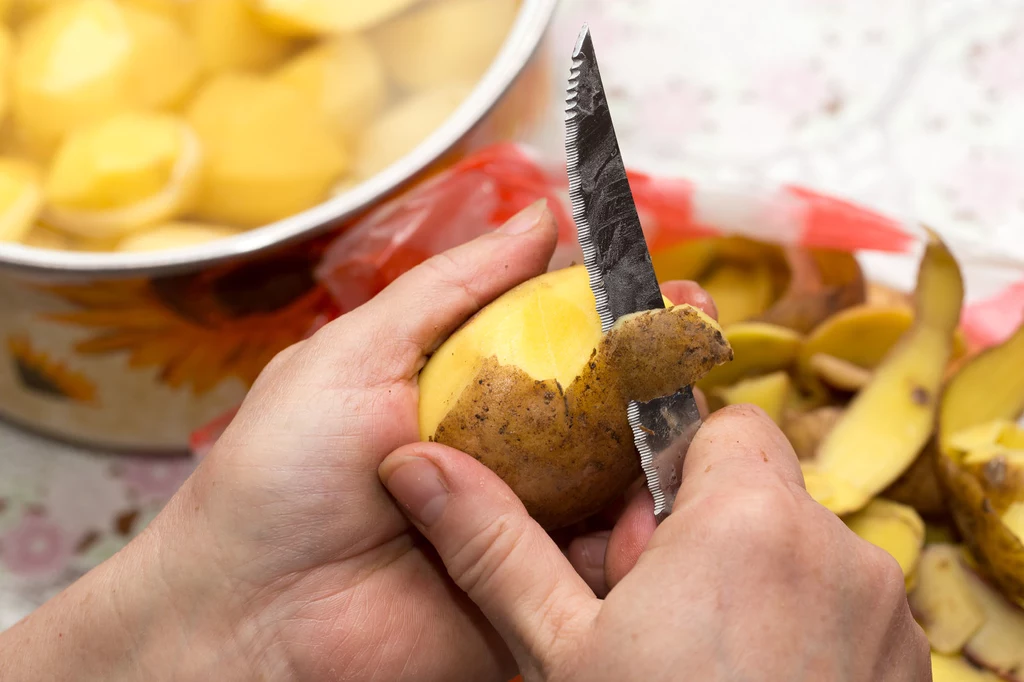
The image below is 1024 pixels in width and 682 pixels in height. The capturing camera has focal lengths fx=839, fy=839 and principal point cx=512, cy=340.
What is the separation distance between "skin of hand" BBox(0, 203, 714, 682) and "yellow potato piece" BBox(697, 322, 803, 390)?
0.18 m

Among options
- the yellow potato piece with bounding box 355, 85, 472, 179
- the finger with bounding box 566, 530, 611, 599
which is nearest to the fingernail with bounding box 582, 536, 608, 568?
the finger with bounding box 566, 530, 611, 599

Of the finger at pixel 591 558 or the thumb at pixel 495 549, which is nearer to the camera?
the thumb at pixel 495 549

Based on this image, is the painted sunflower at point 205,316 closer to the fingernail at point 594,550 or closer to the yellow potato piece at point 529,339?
the yellow potato piece at point 529,339

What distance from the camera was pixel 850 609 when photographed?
1.61ft

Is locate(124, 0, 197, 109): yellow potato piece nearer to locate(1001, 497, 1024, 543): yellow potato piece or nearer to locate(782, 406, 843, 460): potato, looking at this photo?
locate(782, 406, 843, 460): potato

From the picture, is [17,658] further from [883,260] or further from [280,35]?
Result: [883,260]

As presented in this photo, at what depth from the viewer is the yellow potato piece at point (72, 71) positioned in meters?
0.90

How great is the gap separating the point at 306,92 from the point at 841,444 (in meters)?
0.70

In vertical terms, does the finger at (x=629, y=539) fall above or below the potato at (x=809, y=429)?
above

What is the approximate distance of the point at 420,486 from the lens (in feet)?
1.77

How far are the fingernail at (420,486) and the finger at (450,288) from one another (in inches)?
3.7

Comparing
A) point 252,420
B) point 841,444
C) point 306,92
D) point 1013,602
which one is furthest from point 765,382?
point 306,92

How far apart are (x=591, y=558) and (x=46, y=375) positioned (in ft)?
2.06

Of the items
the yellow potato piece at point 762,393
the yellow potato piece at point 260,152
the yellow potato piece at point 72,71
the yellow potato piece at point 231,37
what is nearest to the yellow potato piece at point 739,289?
the yellow potato piece at point 762,393
